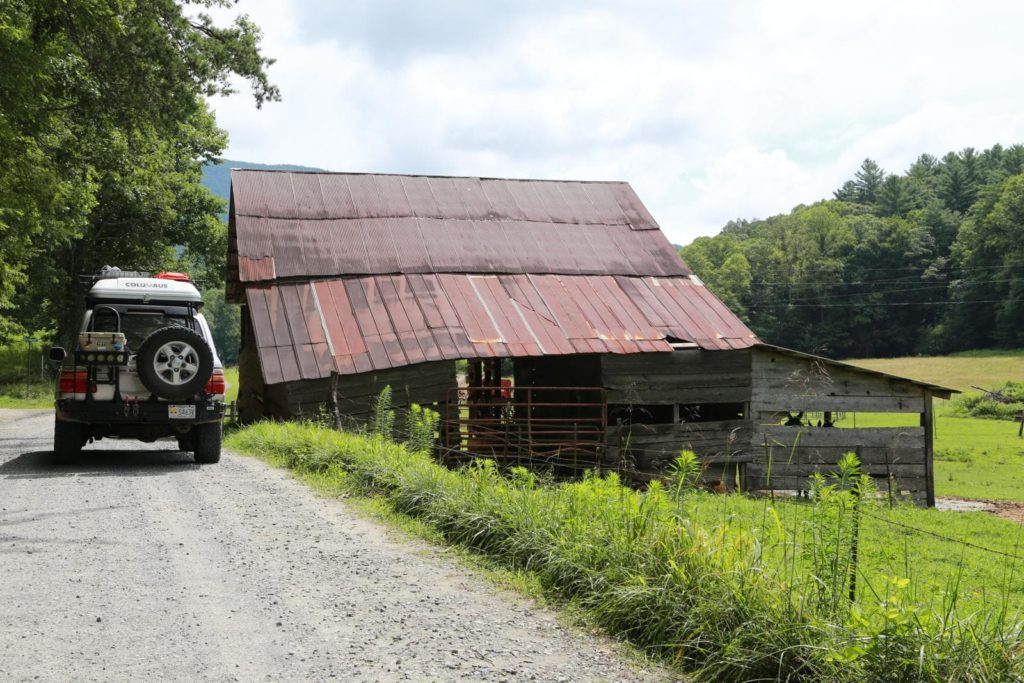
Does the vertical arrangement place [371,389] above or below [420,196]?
below

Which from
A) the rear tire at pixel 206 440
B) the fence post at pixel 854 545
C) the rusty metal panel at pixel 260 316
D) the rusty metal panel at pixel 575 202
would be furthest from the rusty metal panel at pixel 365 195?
the fence post at pixel 854 545

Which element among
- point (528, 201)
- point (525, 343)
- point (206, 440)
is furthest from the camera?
point (528, 201)

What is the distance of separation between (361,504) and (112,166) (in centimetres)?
1754

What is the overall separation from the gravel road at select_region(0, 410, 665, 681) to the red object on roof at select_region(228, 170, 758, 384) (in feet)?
32.0

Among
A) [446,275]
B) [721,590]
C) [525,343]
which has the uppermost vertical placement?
[446,275]

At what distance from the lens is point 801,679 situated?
161 inches

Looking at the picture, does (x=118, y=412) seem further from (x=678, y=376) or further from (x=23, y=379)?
A: (x=23, y=379)

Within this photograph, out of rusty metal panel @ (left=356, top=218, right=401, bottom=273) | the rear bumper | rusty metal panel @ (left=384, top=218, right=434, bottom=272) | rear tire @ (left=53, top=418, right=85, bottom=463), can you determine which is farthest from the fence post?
rusty metal panel @ (left=384, top=218, right=434, bottom=272)

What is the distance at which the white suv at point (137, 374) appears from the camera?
1142 cm

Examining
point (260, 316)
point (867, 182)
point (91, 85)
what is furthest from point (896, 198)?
point (91, 85)

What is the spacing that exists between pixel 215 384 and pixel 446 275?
400 inches

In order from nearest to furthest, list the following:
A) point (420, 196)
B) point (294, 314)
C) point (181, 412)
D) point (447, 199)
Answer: point (181, 412)
point (294, 314)
point (420, 196)
point (447, 199)

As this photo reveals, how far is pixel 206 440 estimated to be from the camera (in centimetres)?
1245

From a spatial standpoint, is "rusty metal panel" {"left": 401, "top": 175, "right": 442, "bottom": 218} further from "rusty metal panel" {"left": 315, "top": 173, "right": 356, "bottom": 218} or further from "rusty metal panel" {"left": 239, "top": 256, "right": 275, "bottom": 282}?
"rusty metal panel" {"left": 239, "top": 256, "right": 275, "bottom": 282}
